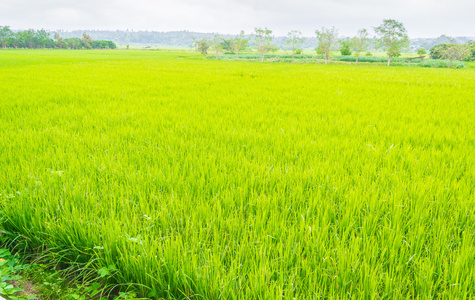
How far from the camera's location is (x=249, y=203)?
2098 millimetres

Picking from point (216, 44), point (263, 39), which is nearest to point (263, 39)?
point (263, 39)

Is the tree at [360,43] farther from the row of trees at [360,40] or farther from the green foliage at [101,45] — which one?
the green foliage at [101,45]

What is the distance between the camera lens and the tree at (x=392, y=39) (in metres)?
46.2

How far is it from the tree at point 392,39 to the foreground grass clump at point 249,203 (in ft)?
165

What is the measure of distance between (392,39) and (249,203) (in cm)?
5643

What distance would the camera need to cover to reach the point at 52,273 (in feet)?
5.54

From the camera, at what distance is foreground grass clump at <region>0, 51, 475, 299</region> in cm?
141

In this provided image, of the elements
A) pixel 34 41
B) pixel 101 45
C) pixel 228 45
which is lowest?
pixel 228 45

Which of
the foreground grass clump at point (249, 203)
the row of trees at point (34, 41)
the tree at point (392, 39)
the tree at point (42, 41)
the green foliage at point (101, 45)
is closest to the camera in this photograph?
the foreground grass clump at point (249, 203)

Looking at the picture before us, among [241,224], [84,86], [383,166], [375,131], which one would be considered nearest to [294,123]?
[375,131]

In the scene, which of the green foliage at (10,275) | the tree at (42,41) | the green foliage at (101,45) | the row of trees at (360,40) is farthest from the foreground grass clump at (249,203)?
the green foliage at (101,45)

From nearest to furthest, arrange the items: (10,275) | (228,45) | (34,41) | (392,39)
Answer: (10,275) < (392,39) < (228,45) < (34,41)

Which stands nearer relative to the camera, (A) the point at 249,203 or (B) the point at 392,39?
(A) the point at 249,203

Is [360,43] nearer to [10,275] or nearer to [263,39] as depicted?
[263,39]
